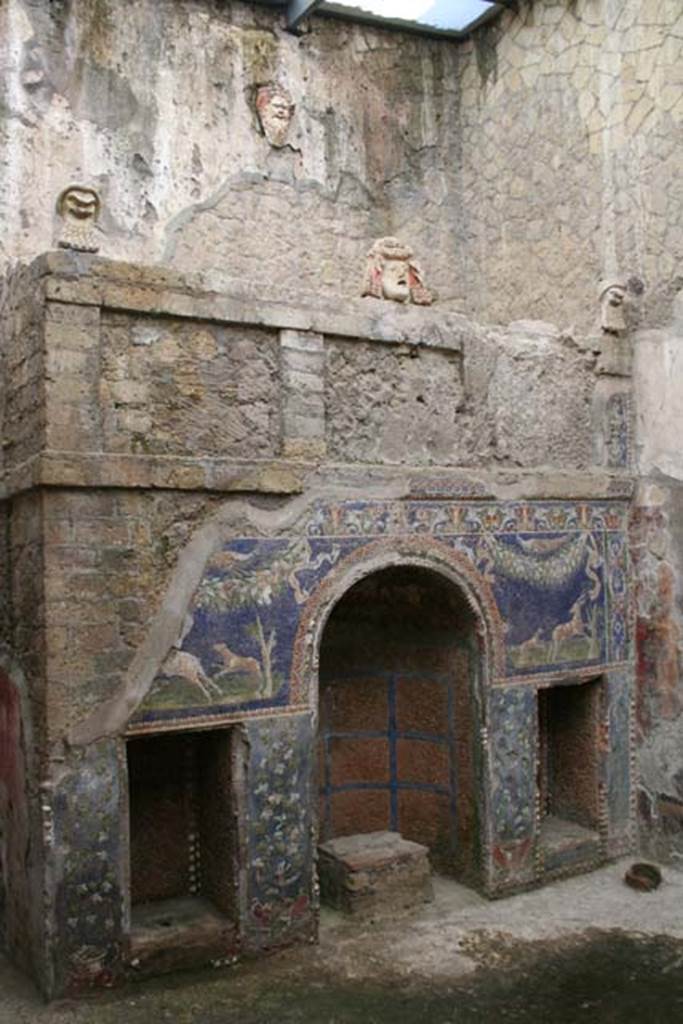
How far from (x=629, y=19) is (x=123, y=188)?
3.65 meters

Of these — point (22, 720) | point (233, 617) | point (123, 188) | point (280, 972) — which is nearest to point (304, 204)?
point (123, 188)

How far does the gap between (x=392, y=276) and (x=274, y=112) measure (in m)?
2.85

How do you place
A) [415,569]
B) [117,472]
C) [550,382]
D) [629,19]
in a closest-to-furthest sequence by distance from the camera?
[117,472] < [415,569] < [550,382] < [629,19]

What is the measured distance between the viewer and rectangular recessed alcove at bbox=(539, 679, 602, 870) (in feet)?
21.4

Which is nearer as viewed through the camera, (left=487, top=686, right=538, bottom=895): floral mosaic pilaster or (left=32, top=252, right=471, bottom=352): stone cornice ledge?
(left=32, top=252, right=471, bottom=352): stone cornice ledge

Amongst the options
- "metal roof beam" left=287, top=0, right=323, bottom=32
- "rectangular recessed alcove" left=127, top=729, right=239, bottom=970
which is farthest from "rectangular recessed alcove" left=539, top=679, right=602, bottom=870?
"metal roof beam" left=287, top=0, right=323, bottom=32

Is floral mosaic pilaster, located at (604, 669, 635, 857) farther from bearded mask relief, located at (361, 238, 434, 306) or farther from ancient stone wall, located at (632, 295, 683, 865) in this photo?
bearded mask relief, located at (361, 238, 434, 306)

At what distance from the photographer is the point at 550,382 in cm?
652

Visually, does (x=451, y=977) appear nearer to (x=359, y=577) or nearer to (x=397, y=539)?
(x=359, y=577)

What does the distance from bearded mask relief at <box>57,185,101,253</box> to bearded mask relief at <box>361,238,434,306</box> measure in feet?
5.28

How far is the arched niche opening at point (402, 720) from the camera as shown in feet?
20.6

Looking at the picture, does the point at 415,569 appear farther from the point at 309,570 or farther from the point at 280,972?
the point at 280,972

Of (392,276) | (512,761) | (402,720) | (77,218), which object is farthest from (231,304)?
(512,761)

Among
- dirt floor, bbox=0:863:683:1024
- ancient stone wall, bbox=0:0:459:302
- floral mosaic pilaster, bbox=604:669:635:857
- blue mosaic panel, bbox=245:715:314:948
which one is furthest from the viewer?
ancient stone wall, bbox=0:0:459:302
